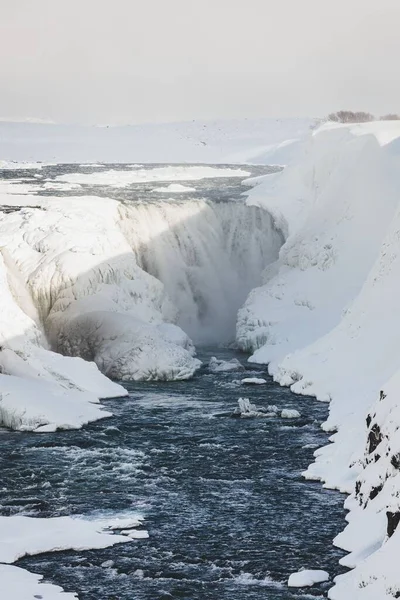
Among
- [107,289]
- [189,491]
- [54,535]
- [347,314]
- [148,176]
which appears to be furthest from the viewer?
[148,176]

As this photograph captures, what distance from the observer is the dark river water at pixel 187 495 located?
19.3 metres

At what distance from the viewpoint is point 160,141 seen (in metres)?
134

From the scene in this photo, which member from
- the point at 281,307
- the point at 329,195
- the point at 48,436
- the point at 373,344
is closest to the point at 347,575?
the point at 48,436

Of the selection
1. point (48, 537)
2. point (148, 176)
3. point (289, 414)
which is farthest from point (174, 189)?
point (48, 537)

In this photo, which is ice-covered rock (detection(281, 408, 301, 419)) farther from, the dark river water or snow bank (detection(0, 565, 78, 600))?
snow bank (detection(0, 565, 78, 600))

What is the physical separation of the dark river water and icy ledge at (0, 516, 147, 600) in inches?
10.2

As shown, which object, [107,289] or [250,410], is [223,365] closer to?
[107,289]

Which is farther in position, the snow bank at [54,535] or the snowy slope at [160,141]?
the snowy slope at [160,141]

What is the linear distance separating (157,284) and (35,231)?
17.9ft

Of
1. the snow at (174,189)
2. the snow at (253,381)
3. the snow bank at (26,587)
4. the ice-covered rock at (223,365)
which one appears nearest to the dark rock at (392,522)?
the snow bank at (26,587)

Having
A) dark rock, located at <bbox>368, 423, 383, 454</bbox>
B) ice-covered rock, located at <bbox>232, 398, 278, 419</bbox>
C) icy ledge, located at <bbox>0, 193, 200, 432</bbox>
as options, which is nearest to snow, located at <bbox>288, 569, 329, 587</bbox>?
dark rock, located at <bbox>368, 423, 383, 454</bbox>

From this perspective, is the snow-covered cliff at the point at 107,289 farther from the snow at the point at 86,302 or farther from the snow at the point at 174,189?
the snow at the point at 174,189

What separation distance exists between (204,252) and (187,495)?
28.4 m

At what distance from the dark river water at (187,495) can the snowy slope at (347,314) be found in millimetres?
844
